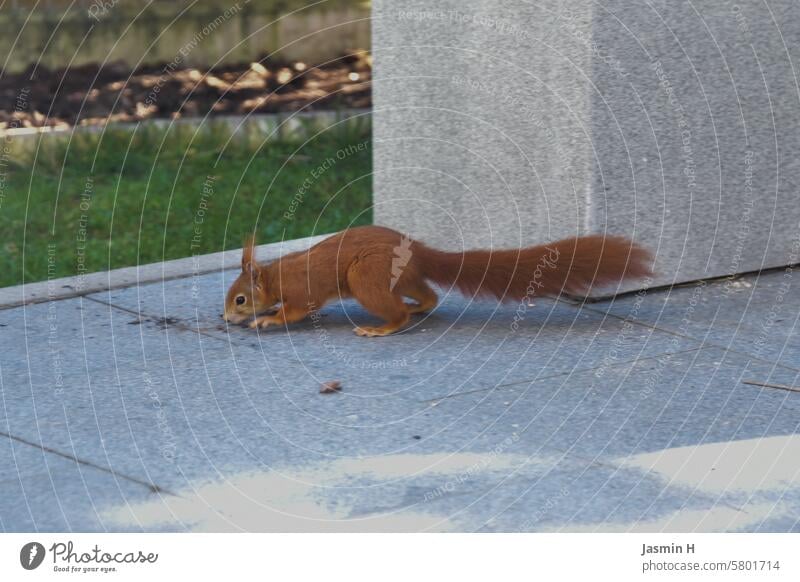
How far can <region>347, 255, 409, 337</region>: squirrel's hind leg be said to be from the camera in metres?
4.81

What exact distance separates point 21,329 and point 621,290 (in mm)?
2466

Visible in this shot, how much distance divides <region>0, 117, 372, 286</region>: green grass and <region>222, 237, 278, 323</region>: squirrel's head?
1901 mm

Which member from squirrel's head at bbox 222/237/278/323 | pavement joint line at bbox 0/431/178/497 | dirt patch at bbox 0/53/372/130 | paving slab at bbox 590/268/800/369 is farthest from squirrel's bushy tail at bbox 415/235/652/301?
dirt patch at bbox 0/53/372/130

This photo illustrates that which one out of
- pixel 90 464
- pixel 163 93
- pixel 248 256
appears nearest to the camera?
pixel 90 464

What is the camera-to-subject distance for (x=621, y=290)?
5.42 meters

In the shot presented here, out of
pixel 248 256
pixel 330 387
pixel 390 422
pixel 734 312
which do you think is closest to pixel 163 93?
pixel 248 256

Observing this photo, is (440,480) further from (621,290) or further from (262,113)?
(262,113)

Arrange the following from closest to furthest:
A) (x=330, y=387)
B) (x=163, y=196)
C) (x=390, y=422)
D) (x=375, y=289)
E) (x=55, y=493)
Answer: (x=55, y=493) < (x=390, y=422) < (x=330, y=387) < (x=375, y=289) < (x=163, y=196)

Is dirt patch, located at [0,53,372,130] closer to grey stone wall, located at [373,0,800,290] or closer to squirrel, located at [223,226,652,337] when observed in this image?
grey stone wall, located at [373,0,800,290]

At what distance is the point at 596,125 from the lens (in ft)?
17.2

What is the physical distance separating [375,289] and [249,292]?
1.69 ft

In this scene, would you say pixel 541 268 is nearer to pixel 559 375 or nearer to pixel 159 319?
pixel 559 375

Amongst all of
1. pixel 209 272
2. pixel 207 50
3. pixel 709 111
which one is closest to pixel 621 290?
pixel 709 111

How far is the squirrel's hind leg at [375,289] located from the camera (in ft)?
15.8
